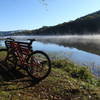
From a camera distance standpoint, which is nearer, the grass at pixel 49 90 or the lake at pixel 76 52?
the grass at pixel 49 90

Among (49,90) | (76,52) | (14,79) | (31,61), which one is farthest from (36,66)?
(76,52)

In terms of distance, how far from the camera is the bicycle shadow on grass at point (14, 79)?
781cm

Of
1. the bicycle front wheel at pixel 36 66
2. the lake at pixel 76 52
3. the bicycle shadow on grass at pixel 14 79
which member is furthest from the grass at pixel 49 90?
the lake at pixel 76 52

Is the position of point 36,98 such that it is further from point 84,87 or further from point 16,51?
point 16,51

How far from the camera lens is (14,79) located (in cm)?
837

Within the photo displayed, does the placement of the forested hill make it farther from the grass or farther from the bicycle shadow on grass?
the grass

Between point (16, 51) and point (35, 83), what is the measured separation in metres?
1.77

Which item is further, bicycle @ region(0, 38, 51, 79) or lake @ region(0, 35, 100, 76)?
lake @ region(0, 35, 100, 76)

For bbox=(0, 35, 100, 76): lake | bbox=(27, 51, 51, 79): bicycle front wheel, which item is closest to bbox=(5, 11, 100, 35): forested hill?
bbox=(0, 35, 100, 76): lake

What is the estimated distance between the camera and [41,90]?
747 centimetres

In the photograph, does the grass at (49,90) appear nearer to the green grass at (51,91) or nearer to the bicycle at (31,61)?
the green grass at (51,91)

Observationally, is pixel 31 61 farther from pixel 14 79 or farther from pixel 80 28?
pixel 80 28

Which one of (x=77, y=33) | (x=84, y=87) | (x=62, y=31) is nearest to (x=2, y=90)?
(x=84, y=87)

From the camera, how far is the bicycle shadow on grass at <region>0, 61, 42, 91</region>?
25.6 feet
